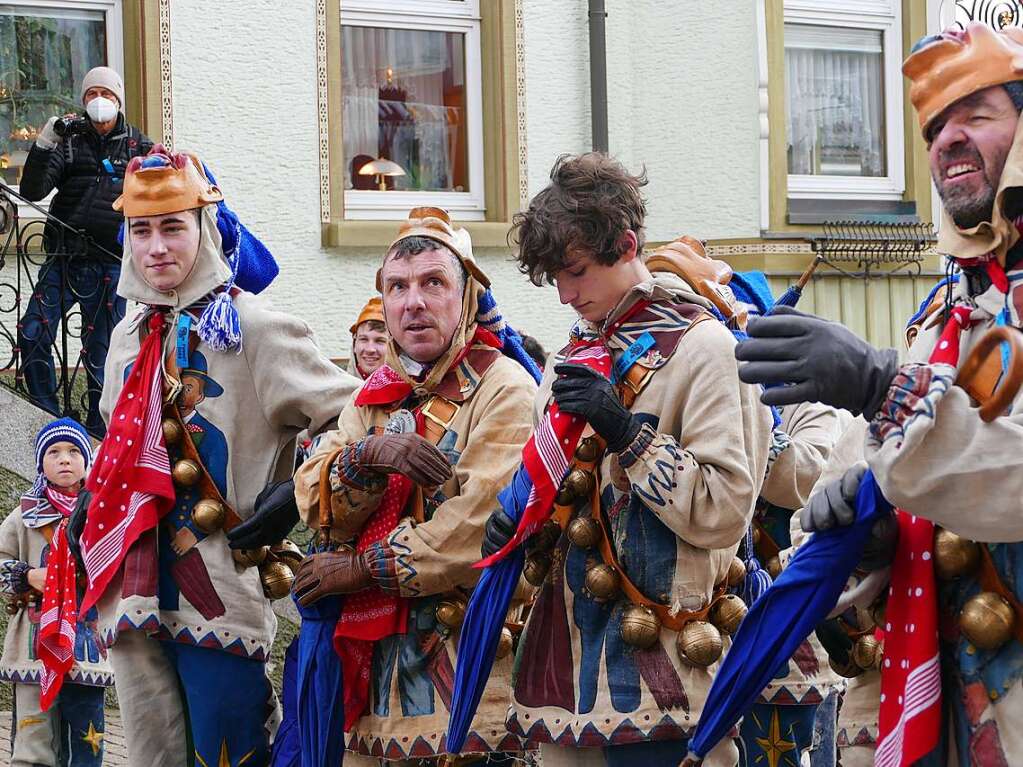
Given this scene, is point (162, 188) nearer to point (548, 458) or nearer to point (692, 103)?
point (548, 458)

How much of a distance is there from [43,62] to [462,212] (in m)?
2.94

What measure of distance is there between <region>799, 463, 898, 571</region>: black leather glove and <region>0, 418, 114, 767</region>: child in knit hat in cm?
413

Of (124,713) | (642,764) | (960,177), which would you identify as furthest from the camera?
(124,713)

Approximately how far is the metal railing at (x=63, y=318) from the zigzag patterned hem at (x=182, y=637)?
172 inches

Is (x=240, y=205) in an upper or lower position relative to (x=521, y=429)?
upper

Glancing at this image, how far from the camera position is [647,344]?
3754 millimetres

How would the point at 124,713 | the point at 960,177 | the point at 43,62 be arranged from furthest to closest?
the point at 43,62 → the point at 124,713 → the point at 960,177

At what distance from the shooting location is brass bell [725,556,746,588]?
3896 millimetres

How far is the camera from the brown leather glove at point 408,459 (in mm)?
4109

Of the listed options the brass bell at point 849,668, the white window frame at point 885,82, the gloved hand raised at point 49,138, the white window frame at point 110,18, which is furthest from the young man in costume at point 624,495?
the white window frame at point 885,82

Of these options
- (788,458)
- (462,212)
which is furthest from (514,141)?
(788,458)

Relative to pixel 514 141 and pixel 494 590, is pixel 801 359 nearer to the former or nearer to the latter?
pixel 494 590

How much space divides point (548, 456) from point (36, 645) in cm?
334

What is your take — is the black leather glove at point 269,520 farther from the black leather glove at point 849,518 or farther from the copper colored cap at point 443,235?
the black leather glove at point 849,518
